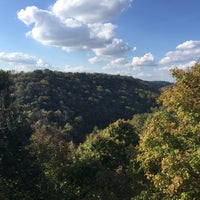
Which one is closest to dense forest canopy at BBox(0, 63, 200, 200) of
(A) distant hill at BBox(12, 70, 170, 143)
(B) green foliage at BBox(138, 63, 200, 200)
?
(B) green foliage at BBox(138, 63, 200, 200)

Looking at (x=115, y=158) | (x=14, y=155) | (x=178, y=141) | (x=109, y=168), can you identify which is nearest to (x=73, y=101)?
(x=115, y=158)

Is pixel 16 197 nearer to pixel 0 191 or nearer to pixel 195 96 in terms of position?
pixel 0 191

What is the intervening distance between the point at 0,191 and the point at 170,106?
1250cm

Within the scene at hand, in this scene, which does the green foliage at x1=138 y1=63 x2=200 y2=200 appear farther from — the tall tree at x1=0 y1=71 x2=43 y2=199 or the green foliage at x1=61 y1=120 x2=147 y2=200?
the tall tree at x1=0 y1=71 x2=43 y2=199

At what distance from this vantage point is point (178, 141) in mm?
17766

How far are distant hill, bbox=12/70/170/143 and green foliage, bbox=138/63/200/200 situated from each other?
323ft

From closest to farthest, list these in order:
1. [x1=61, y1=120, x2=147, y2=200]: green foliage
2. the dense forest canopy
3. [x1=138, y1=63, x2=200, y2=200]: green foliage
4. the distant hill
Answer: [x1=138, y1=63, x2=200, y2=200]: green foliage → the dense forest canopy → [x1=61, y1=120, x2=147, y2=200]: green foliage → the distant hill

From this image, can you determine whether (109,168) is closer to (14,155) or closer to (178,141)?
(14,155)

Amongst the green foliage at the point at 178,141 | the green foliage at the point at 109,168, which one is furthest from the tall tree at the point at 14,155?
the green foliage at the point at 178,141

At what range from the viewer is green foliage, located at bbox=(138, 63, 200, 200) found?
51.3 ft

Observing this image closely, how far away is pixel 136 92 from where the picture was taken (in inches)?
7810

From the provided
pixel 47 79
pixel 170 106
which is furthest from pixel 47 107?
pixel 170 106

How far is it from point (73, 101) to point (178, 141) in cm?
13349

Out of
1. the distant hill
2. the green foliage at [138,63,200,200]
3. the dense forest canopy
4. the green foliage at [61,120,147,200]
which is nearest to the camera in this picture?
the green foliage at [138,63,200,200]
